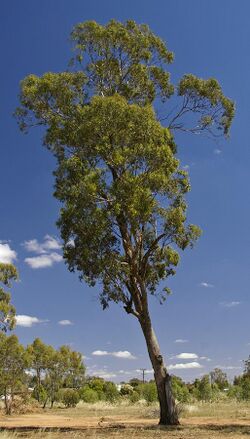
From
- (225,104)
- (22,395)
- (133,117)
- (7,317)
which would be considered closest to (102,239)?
(133,117)

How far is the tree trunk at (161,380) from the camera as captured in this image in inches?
768

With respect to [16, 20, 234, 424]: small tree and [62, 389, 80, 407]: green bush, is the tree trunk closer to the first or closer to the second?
[16, 20, 234, 424]: small tree

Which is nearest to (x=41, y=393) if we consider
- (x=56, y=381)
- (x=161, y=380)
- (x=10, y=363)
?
(x=56, y=381)

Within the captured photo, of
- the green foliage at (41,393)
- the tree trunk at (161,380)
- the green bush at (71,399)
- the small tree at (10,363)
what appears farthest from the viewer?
the green foliage at (41,393)

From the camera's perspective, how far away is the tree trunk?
19.5 metres

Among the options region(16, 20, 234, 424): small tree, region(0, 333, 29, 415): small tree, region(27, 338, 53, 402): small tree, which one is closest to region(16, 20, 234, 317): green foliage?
region(16, 20, 234, 424): small tree

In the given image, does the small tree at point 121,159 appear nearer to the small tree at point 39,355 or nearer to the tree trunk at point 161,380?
the tree trunk at point 161,380

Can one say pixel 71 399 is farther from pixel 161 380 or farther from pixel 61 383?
pixel 161 380

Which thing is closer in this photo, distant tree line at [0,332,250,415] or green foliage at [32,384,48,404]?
distant tree line at [0,332,250,415]

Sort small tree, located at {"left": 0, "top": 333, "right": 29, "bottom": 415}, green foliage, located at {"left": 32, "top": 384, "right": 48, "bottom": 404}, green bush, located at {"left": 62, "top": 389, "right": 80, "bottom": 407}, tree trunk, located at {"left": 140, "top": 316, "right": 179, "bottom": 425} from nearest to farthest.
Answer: tree trunk, located at {"left": 140, "top": 316, "right": 179, "bottom": 425}, small tree, located at {"left": 0, "top": 333, "right": 29, "bottom": 415}, green bush, located at {"left": 62, "top": 389, "right": 80, "bottom": 407}, green foliage, located at {"left": 32, "top": 384, "right": 48, "bottom": 404}

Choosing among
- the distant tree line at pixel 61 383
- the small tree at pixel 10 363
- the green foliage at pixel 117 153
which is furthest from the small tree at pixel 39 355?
the green foliage at pixel 117 153

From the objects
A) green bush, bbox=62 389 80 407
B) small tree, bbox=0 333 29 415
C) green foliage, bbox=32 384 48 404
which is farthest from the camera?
green foliage, bbox=32 384 48 404

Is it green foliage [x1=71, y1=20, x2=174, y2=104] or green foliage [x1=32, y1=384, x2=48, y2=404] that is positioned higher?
green foliage [x1=71, y1=20, x2=174, y2=104]

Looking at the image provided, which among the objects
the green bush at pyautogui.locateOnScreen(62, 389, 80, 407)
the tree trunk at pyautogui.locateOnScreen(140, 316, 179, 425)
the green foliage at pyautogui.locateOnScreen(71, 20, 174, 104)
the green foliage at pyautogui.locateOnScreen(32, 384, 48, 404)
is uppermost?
the green foliage at pyautogui.locateOnScreen(71, 20, 174, 104)
